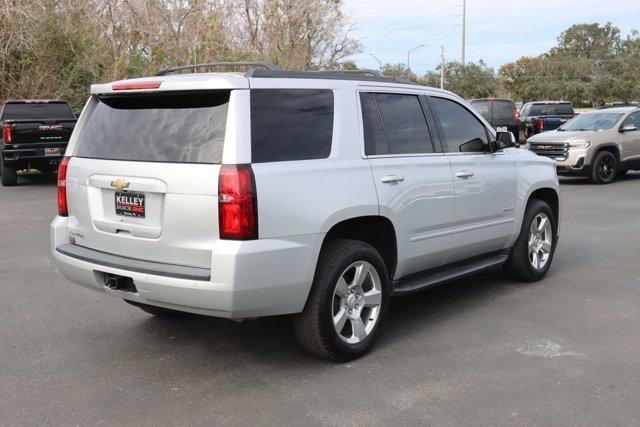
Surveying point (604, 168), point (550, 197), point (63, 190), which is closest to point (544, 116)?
point (604, 168)

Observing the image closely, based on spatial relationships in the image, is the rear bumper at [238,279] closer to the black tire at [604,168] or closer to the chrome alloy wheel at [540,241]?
the chrome alloy wheel at [540,241]

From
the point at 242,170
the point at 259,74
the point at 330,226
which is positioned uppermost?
the point at 259,74

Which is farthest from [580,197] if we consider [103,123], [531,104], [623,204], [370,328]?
[531,104]

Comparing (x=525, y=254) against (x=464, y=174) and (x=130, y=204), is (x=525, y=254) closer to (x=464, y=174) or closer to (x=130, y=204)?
(x=464, y=174)

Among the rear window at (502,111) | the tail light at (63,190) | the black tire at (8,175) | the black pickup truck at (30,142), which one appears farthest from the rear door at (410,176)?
the rear window at (502,111)

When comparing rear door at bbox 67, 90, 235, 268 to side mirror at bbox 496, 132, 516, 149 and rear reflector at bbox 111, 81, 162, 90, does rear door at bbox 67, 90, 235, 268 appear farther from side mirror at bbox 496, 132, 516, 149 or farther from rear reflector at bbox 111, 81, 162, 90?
side mirror at bbox 496, 132, 516, 149

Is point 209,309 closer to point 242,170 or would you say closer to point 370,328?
point 242,170

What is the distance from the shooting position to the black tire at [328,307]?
4.20m

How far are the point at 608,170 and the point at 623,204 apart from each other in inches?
147

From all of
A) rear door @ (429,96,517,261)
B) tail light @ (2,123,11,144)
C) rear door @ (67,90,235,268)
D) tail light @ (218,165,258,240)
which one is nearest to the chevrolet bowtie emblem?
rear door @ (67,90,235,268)

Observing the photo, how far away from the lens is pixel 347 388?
4.05 meters

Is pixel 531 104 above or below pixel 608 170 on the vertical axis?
above

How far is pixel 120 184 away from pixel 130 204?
0.47ft

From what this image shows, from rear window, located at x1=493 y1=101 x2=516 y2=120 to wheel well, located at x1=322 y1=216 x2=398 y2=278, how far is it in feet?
62.6
